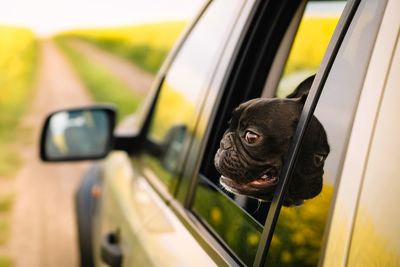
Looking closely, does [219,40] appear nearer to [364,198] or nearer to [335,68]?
[335,68]

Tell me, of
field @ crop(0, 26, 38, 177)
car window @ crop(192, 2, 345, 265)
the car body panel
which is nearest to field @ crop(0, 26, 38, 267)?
field @ crop(0, 26, 38, 177)

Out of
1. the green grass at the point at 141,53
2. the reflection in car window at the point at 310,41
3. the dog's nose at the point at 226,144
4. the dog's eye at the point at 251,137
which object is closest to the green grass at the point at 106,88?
the green grass at the point at 141,53

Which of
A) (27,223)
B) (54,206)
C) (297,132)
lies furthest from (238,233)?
(54,206)

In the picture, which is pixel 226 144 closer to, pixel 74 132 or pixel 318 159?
pixel 318 159

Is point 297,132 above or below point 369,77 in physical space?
below

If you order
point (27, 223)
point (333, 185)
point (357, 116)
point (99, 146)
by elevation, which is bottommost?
point (27, 223)

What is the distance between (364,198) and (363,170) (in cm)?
6

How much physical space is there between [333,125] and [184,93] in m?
1.35

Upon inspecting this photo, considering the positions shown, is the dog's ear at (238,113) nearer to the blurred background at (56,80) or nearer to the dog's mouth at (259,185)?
the dog's mouth at (259,185)

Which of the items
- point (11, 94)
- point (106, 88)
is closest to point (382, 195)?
point (106, 88)

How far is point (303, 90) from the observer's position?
1.55m

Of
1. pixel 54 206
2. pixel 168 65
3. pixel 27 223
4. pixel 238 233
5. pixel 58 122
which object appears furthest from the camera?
pixel 54 206

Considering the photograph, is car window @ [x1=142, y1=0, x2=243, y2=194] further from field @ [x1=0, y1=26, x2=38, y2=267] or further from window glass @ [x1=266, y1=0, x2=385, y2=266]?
field @ [x1=0, y1=26, x2=38, y2=267]

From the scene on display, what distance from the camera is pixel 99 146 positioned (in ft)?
10.4
